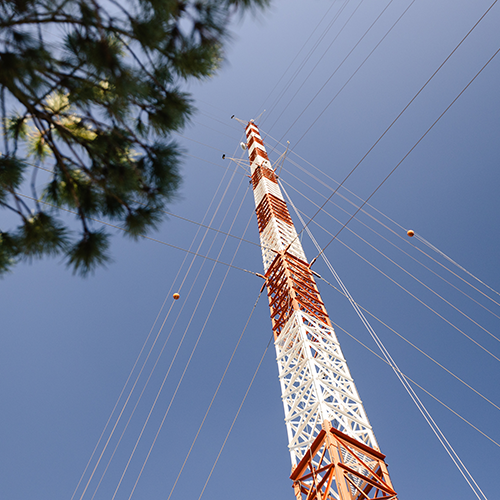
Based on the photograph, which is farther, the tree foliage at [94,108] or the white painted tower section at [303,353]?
the white painted tower section at [303,353]

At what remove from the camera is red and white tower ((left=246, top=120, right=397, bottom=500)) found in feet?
21.2

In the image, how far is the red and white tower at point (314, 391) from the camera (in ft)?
21.2

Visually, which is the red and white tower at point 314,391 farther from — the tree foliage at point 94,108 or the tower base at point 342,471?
the tree foliage at point 94,108

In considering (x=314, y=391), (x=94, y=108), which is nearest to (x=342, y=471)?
(x=314, y=391)

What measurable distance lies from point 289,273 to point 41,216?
834 centimetres

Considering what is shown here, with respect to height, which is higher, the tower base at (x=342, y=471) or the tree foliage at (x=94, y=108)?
the tree foliage at (x=94, y=108)

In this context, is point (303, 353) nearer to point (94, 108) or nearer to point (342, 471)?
point (342, 471)

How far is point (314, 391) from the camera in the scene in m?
7.77

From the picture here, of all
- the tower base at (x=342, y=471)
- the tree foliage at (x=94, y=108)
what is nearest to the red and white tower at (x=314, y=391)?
the tower base at (x=342, y=471)

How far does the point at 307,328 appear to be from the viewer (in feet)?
30.6

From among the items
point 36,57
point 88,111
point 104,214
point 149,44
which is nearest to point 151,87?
point 149,44

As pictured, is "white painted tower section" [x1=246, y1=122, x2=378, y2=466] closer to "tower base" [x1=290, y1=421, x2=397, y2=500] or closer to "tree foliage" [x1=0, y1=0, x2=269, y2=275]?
"tower base" [x1=290, y1=421, x2=397, y2=500]

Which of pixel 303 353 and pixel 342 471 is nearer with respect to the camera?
pixel 342 471

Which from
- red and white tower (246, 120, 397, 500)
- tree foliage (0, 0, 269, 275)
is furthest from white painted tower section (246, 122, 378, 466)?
tree foliage (0, 0, 269, 275)
